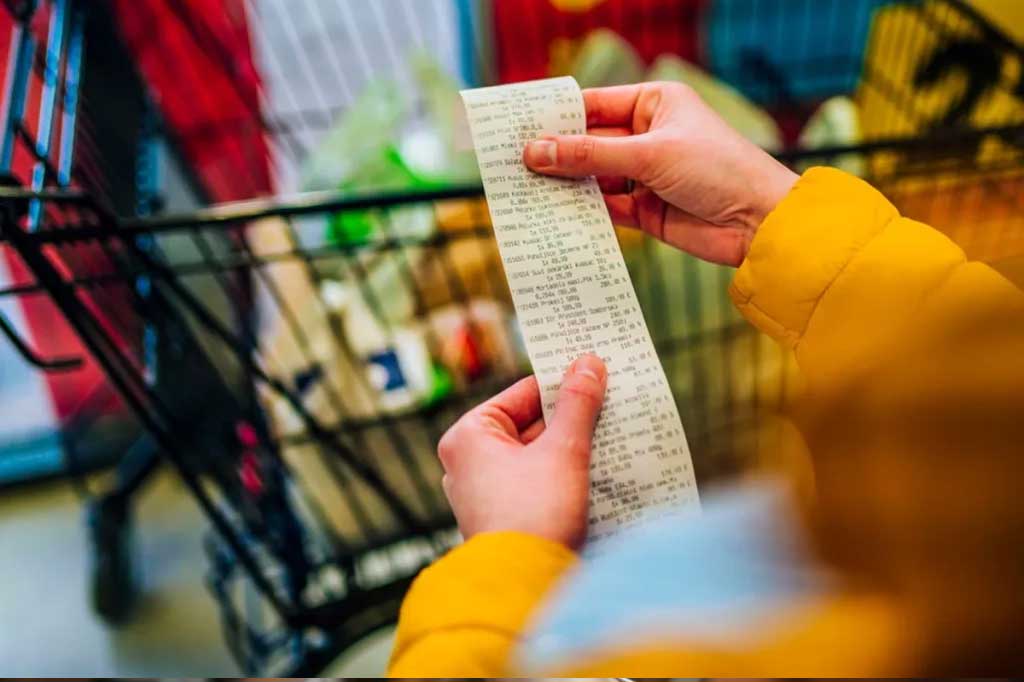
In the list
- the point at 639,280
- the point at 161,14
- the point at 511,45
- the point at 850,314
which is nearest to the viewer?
the point at 850,314

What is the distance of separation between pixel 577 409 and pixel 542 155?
0.20 m

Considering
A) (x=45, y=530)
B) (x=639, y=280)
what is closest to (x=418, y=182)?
(x=639, y=280)

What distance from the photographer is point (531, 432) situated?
1.81 ft

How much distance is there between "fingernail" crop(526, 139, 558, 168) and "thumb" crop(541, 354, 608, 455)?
160 mm

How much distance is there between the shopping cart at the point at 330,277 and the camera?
2.70 ft

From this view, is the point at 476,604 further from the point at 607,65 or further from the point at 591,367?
the point at 607,65

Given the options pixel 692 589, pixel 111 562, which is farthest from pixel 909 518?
pixel 111 562

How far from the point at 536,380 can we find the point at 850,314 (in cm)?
21

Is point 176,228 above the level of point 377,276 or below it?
above

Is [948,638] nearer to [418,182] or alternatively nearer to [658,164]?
[658,164]

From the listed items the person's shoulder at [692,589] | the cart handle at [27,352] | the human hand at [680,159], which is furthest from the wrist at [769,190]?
the cart handle at [27,352]

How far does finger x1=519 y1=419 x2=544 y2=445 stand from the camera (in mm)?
545

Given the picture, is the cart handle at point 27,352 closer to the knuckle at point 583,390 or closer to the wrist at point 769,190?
the knuckle at point 583,390

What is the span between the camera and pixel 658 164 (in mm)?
610
